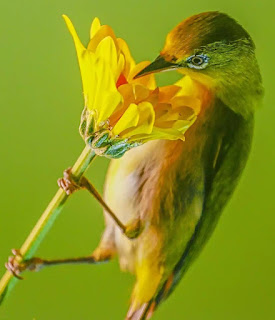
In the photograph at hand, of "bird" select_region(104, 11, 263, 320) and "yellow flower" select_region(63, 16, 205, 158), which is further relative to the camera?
"bird" select_region(104, 11, 263, 320)

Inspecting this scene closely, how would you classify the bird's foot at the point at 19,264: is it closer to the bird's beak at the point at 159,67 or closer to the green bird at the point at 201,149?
the green bird at the point at 201,149

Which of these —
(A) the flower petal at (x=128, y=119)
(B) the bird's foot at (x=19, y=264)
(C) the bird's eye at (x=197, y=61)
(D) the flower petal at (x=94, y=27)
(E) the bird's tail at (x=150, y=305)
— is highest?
(D) the flower petal at (x=94, y=27)

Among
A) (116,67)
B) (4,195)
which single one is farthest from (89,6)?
(4,195)

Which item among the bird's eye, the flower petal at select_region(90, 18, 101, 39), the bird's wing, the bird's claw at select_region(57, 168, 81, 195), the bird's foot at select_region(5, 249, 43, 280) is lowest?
the bird's wing

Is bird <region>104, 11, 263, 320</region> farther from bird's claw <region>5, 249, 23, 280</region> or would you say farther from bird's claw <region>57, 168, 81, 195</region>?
bird's claw <region>5, 249, 23, 280</region>

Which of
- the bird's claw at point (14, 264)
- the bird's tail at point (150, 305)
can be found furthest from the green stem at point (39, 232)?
the bird's tail at point (150, 305)

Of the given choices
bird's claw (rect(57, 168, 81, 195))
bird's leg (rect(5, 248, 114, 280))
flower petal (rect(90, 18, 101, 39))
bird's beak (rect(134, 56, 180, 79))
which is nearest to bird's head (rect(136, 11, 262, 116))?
bird's beak (rect(134, 56, 180, 79))
